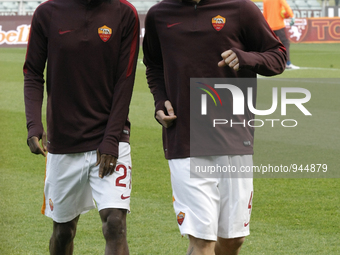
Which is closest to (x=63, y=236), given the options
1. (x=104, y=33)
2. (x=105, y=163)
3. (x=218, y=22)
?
(x=105, y=163)

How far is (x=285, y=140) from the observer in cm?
858

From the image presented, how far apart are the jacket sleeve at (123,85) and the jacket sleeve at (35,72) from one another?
0.46 metres

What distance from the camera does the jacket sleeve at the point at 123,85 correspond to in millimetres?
3508

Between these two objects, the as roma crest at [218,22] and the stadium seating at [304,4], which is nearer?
the as roma crest at [218,22]

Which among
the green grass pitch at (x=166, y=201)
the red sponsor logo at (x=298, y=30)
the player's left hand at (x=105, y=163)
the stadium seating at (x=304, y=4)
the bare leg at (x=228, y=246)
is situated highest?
the player's left hand at (x=105, y=163)

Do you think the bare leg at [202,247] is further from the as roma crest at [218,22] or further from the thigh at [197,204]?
the as roma crest at [218,22]

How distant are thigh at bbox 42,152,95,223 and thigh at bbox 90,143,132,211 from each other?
0.26ft

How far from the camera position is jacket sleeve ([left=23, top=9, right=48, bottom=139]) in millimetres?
3633

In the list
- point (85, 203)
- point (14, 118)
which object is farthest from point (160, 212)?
point (14, 118)

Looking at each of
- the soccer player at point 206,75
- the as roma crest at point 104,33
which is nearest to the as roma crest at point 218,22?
the soccer player at point 206,75

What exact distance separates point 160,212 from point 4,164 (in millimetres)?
2710

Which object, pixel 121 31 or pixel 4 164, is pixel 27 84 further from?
pixel 4 164

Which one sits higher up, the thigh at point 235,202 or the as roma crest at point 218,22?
the as roma crest at point 218,22

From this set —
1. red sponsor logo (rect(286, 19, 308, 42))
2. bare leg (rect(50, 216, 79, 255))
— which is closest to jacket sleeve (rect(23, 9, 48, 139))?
bare leg (rect(50, 216, 79, 255))
